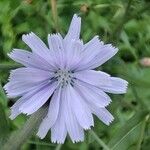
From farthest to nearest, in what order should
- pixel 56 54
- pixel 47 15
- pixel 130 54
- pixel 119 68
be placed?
pixel 130 54, pixel 47 15, pixel 119 68, pixel 56 54

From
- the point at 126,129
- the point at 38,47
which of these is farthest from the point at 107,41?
the point at 38,47

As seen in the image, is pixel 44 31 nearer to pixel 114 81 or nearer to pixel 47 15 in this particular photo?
pixel 47 15

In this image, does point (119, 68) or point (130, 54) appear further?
point (130, 54)

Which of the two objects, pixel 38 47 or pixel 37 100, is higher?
pixel 38 47

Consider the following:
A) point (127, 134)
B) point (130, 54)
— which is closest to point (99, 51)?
point (127, 134)

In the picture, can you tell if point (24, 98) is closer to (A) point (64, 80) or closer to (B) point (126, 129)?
(A) point (64, 80)

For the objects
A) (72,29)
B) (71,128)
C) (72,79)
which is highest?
(72,29)

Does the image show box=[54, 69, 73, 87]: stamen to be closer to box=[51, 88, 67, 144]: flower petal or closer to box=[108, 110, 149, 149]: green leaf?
box=[51, 88, 67, 144]: flower petal
